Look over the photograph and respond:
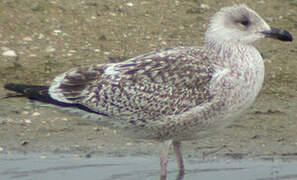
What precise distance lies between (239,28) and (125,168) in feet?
6.21

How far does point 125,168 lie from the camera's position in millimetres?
7551

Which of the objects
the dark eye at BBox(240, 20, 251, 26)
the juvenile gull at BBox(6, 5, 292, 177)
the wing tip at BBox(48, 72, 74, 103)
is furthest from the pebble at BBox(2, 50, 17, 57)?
the dark eye at BBox(240, 20, 251, 26)

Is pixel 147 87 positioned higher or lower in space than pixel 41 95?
higher

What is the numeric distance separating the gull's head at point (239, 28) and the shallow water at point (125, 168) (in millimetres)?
1393

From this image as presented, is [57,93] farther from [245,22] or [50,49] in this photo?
[50,49]

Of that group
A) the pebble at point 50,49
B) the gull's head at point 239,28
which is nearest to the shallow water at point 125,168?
the gull's head at point 239,28

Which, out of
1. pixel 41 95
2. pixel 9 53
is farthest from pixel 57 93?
pixel 9 53

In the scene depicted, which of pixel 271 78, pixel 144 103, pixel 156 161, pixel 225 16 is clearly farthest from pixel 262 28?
pixel 271 78

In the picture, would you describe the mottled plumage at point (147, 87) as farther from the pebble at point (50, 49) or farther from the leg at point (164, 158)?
the pebble at point (50, 49)

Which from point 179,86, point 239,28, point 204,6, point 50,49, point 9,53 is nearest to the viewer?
point 179,86

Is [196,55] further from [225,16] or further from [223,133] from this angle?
[223,133]

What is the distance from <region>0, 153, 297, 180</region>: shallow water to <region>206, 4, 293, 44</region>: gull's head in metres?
1.39

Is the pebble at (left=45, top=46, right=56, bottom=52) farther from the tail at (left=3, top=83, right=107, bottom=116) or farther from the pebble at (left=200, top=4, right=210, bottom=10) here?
the tail at (left=3, top=83, right=107, bottom=116)

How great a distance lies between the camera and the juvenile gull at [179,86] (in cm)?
669
